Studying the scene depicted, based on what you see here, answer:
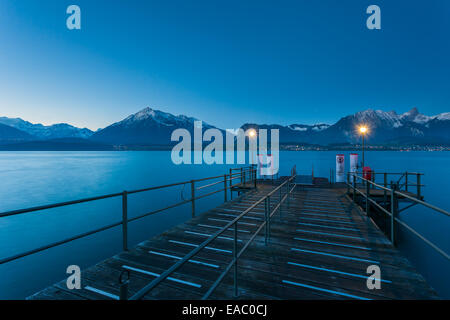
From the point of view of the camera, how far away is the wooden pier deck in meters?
3.21

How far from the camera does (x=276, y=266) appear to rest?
396cm

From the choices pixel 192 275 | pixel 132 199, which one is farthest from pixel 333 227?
pixel 132 199

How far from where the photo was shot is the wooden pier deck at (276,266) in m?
3.21

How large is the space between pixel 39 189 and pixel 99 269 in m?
39.8

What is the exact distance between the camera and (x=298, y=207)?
27.9ft

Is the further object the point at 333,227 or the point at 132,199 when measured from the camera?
the point at 132,199

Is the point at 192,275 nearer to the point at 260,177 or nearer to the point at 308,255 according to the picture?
the point at 308,255

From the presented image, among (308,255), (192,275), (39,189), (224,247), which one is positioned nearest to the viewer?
(192,275)

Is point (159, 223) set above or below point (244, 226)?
below

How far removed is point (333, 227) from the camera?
609 centimetres

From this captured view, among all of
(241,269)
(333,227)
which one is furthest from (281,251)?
(333,227)
